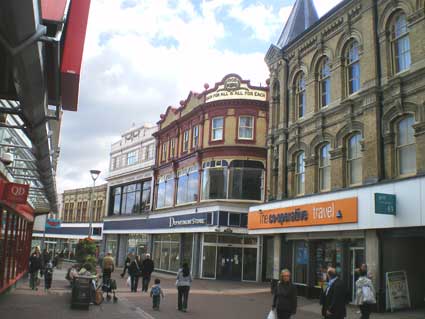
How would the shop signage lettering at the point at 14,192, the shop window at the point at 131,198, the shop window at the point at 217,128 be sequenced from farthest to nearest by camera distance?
the shop window at the point at 131,198, the shop window at the point at 217,128, the shop signage lettering at the point at 14,192

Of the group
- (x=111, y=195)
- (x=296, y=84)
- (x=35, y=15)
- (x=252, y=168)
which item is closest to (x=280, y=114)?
(x=296, y=84)

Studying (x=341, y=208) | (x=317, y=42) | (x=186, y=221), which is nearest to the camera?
(x=341, y=208)

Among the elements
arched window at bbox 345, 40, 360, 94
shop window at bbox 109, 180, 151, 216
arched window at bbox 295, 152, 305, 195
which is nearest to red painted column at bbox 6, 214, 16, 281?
arched window at bbox 295, 152, 305, 195

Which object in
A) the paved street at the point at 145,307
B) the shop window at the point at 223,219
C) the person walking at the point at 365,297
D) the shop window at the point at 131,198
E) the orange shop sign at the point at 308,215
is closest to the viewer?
the person walking at the point at 365,297

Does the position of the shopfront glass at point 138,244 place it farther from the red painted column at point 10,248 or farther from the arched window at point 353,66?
the arched window at point 353,66

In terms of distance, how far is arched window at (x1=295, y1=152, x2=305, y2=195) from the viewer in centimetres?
2358

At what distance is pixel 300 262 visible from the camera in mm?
23109

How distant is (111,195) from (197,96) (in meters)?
21.0

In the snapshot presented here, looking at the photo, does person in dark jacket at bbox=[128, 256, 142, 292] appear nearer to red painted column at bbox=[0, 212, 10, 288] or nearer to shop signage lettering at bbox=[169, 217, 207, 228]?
red painted column at bbox=[0, 212, 10, 288]

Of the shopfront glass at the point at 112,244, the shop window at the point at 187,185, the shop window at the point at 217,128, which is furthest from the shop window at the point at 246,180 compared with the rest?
the shopfront glass at the point at 112,244

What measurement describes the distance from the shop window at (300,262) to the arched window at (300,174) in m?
2.55

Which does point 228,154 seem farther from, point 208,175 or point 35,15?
point 35,15

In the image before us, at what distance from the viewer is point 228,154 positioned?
3278cm

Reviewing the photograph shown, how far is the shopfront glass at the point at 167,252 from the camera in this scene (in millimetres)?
37094
